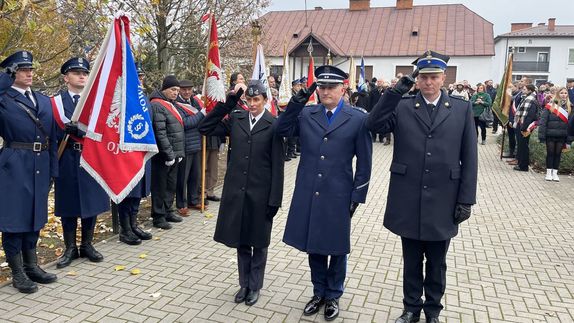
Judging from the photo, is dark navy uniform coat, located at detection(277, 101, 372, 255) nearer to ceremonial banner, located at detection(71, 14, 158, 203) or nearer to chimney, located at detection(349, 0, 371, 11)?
ceremonial banner, located at detection(71, 14, 158, 203)

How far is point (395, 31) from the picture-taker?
1561 inches

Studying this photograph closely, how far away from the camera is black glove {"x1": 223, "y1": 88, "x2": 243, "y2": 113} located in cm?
433

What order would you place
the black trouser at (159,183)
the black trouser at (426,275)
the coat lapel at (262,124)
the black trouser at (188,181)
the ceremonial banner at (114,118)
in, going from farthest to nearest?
the black trouser at (188,181) → the black trouser at (159,183) → the ceremonial banner at (114,118) → the coat lapel at (262,124) → the black trouser at (426,275)

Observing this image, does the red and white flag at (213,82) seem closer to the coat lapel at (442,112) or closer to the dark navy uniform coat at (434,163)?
the dark navy uniform coat at (434,163)

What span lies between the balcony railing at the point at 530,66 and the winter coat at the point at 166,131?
58.7m

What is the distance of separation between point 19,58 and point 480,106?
1507 cm

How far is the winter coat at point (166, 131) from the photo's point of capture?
6.49 meters

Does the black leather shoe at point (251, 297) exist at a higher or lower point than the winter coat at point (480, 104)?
lower

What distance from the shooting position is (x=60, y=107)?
16.7 ft

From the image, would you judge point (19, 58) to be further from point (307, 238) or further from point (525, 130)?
point (525, 130)

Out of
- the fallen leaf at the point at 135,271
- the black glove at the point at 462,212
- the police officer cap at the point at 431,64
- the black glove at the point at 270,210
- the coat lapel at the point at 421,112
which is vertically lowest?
the fallen leaf at the point at 135,271

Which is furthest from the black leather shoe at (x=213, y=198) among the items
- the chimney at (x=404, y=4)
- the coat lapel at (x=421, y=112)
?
the chimney at (x=404, y=4)

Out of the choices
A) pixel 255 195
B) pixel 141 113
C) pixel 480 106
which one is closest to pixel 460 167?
pixel 255 195

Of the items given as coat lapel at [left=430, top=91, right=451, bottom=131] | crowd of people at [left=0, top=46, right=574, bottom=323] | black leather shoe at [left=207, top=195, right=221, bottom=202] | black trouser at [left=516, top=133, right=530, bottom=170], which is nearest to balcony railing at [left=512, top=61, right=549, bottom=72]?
black trouser at [left=516, top=133, right=530, bottom=170]
